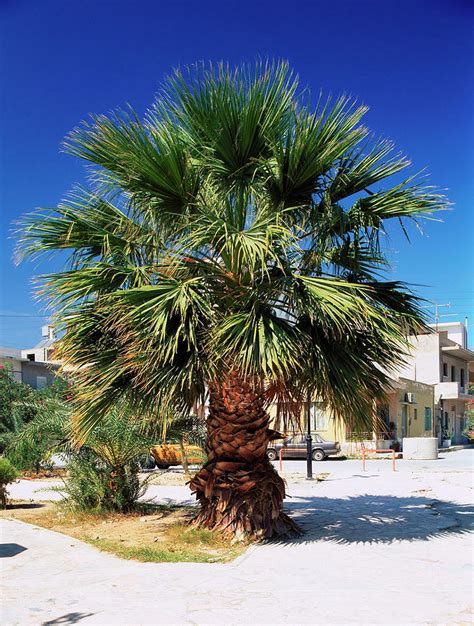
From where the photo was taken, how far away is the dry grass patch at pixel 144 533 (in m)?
8.20

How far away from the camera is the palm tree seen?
7953 mm

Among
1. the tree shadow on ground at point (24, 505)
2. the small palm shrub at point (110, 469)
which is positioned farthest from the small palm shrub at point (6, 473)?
the small palm shrub at point (110, 469)

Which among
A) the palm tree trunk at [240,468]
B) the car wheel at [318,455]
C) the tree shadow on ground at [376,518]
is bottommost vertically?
the car wheel at [318,455]

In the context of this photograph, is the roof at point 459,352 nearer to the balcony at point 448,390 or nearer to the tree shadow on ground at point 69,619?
the balcony at point 448,390

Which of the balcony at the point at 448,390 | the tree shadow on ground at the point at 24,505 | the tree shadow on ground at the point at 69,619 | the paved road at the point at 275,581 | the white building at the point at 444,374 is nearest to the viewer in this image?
the tree shadow on ground at the point at 69,619

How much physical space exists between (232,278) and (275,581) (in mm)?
3774

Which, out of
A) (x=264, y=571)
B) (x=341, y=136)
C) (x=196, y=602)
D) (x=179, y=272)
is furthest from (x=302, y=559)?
(x=341, y=136)

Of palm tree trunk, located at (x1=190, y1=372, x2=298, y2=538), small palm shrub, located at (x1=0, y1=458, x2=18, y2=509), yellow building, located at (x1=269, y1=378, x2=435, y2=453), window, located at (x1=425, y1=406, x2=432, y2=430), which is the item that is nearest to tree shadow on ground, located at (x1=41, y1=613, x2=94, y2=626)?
palm tree trunk, located at (x1=190, y1=372, x2=298, y2=538)

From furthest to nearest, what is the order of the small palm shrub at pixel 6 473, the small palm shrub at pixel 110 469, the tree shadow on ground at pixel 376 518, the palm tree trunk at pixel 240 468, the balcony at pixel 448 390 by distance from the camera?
the balcony at pixel 448 390, the small palm shrub at pixel 6 473, the small palm shrub at pixel 110 469, the tree shadow on ground at pixel 376 518, the palm tree trunk at pixel 240 468

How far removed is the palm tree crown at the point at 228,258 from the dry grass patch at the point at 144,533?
1864mm

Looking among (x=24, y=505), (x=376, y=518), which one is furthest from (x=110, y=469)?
(x=376, y=518)

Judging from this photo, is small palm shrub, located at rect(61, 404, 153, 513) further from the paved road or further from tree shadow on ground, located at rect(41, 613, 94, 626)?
Result: tree shadow on ground, located at rect(41, 613, 94, 626)

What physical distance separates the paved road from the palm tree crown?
5.84 ft

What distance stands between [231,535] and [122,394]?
2420 millimetres
